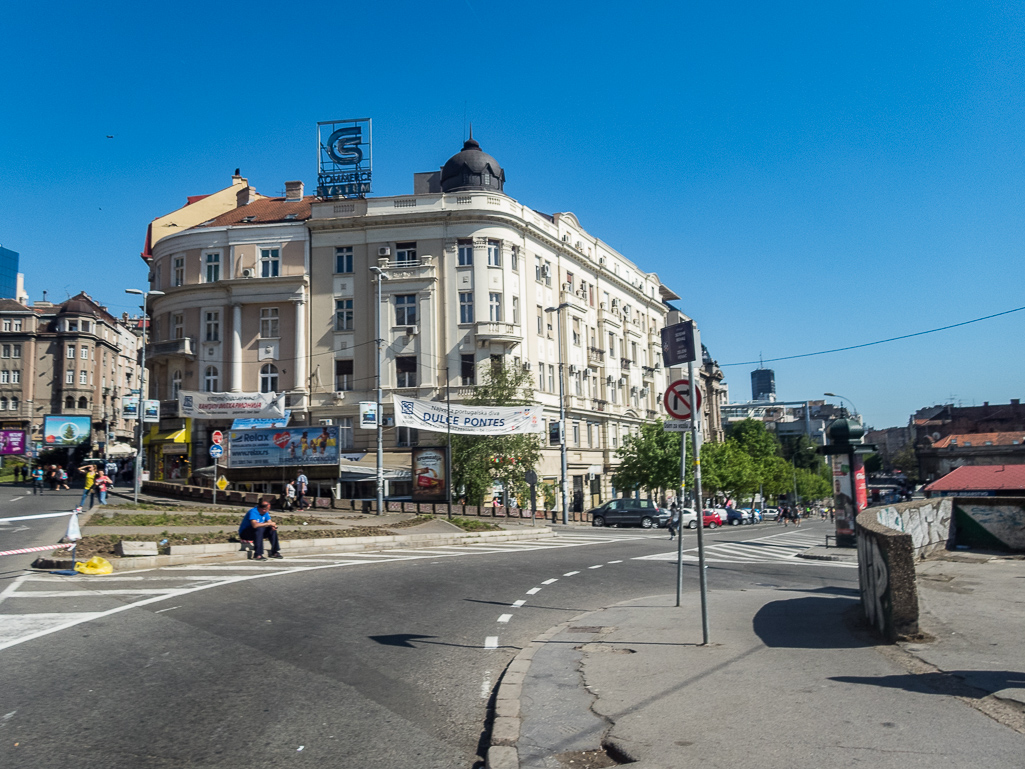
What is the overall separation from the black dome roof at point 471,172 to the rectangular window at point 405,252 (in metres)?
6.44

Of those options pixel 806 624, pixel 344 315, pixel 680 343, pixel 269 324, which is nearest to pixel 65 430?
pixel 269 324

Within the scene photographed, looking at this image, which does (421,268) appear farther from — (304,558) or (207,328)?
(304,558)

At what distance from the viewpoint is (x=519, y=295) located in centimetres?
5106

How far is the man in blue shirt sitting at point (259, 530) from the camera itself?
17.5 meters

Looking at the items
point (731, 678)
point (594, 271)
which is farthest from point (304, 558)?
point (594, 271)

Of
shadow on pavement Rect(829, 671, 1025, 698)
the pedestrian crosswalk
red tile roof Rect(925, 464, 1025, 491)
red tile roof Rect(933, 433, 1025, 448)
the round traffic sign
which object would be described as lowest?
the pedestrian crosswalk

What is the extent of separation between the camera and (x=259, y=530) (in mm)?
17500

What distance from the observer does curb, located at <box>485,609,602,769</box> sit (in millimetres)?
5078

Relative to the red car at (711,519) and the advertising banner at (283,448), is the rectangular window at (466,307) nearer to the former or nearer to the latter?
the advertising banner at (283,448)

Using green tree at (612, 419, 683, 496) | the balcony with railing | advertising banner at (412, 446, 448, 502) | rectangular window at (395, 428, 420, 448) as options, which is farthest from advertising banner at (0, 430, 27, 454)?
green tree at (612, 419, 683, 496)

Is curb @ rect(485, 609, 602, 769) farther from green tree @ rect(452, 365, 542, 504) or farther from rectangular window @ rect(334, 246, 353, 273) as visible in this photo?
rectangular window @ rect(334, 246, 353, 273)

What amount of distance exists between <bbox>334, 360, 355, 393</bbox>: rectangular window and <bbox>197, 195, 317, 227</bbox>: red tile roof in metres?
10.3

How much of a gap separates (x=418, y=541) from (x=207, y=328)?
108 ft

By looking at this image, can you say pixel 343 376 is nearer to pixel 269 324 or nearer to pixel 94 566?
pixel 269 324
